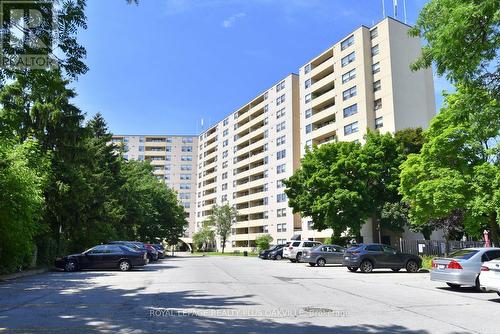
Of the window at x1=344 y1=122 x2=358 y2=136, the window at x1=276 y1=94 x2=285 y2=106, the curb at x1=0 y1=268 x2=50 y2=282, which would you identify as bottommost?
the curb at x1=0 y1=268 x2=50 y2=282

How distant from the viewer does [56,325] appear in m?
8.50

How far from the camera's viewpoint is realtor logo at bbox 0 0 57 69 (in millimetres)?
8891

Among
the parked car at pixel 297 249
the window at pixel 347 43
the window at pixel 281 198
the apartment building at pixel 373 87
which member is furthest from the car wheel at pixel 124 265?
the window at pixel 281 198

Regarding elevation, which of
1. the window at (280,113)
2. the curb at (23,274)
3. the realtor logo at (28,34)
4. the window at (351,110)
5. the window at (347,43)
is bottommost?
the curb at (23,274)

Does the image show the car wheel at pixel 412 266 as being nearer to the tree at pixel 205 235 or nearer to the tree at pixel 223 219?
the tree at pixel 223 219

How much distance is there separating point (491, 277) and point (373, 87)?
46629 millimetres

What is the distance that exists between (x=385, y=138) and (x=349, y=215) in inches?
328

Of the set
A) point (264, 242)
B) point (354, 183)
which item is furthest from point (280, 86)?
point (354, 183)

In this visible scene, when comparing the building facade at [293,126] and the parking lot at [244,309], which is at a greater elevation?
the building facade at [293,126]

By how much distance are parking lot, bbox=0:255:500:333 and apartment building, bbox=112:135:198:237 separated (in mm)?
110695

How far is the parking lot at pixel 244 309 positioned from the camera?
27.7ft

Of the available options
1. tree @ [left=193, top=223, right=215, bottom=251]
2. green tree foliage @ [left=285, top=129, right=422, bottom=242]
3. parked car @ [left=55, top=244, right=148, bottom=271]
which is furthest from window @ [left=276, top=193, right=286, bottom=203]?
parked car @ [left=55, top=244, right=148, bottom=271]

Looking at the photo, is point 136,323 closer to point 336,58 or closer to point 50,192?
point 50,192

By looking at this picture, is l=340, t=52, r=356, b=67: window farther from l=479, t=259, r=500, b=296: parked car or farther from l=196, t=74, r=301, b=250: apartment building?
l=479, t=259, r=500, b=296: parked car
